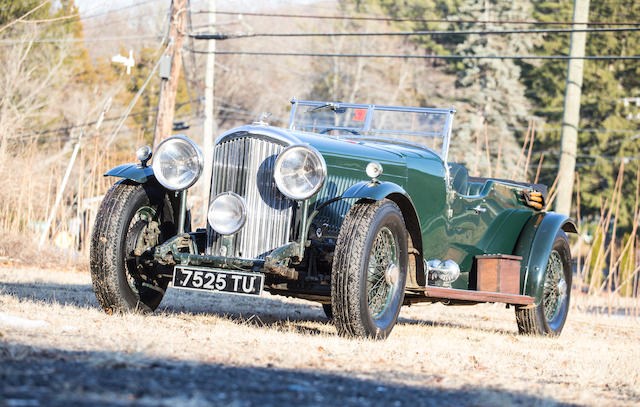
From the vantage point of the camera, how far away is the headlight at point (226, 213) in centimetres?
568

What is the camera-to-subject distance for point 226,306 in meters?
8.21

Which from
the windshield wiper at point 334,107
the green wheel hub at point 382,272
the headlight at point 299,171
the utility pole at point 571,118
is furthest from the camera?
the utility pole at point 571,118

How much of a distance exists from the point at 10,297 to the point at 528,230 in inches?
181

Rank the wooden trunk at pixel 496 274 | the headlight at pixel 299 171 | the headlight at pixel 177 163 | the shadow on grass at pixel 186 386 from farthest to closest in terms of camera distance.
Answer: the wooden trunk at pixel 496 274 → the headlight at pixel 177 163 → the headlight at pixel 299 171 → the shadow on grass at pixel 186 386

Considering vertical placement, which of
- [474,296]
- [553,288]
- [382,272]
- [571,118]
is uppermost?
[571,118]

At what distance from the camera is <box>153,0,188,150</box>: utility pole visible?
14.9m

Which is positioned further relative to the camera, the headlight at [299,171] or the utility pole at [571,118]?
the utility pole at [571,118]

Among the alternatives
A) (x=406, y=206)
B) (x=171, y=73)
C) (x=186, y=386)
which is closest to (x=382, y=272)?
(x=406, y=206)

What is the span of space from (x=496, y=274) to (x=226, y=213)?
2.48m

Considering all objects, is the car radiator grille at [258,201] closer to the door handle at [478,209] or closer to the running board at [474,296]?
the running board at [474,296]

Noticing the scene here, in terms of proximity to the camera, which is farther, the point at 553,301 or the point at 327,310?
the point at 553,301

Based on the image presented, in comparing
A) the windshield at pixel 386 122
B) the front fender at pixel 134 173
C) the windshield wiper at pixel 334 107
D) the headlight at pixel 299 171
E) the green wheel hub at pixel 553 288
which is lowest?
the green wheel hub at pixel 553 288

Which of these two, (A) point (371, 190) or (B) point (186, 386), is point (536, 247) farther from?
(B) point (186, 386)

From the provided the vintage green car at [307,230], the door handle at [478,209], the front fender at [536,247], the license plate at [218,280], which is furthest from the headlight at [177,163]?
the front fender at [536,247]
